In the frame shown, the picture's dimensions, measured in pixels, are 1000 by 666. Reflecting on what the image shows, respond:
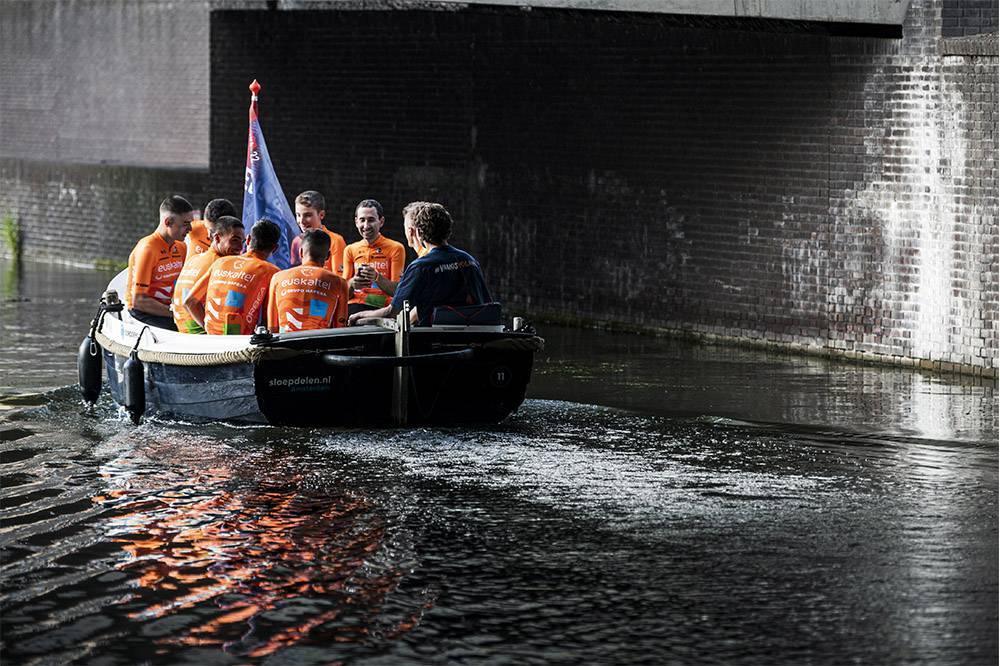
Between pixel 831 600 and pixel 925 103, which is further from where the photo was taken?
pixel 925 103

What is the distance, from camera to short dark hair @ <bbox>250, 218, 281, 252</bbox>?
12922mm

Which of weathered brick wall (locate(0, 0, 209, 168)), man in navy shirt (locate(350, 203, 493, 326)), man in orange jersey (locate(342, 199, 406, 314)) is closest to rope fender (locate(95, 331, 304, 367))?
man in navy shirt (locate(350, 203, 493, 326))

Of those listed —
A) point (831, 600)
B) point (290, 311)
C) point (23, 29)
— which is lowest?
point (831, 600)

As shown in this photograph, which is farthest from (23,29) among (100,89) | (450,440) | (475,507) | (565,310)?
(475,507)

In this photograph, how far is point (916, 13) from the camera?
52.9ft

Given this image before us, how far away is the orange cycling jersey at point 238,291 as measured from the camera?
1291 cm

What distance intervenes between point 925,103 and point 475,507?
763 centimetres

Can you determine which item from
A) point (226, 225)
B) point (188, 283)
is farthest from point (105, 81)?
point (226, 225)

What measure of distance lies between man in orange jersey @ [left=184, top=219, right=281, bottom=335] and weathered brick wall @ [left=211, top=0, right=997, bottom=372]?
20.0 ft

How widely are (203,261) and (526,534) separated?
461 cm

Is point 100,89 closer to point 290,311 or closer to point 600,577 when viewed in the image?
point 290,311

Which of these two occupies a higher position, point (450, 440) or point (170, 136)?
point (170, 136)

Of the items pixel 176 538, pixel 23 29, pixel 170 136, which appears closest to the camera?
pixel 176 538

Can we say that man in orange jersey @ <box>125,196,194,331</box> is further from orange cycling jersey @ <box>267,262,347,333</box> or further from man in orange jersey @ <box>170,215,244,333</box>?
orange cycling jersey @ <box>267,262,347,333</box>
